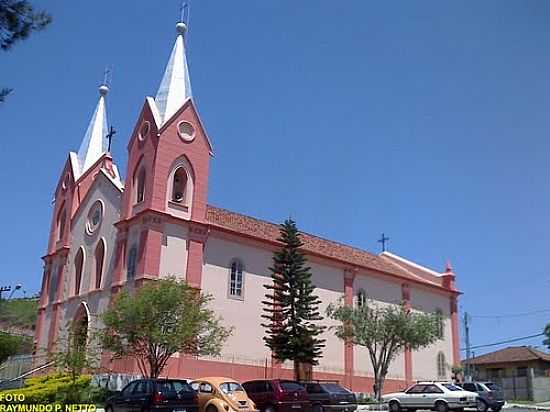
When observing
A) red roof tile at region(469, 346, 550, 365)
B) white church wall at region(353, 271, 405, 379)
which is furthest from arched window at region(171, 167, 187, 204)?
red roof tile at region(469, 346, 550, 365)

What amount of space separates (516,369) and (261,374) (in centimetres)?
2996

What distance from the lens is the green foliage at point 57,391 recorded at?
85.7 feet

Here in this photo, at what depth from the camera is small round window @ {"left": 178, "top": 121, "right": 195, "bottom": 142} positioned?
33.5 m

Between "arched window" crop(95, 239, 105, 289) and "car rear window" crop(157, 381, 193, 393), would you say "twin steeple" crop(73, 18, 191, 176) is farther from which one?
"car rear window" crop(157, 381, 193, 393)

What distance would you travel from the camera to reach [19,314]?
76.9m

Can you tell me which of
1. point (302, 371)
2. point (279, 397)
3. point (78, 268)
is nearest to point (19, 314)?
point (78, 268)

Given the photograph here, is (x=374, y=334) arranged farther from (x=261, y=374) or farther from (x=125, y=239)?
(x=125, y=239)

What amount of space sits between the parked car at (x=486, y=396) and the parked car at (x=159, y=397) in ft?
50.6

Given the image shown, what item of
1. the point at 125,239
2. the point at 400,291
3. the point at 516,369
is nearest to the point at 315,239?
the point at 400,291

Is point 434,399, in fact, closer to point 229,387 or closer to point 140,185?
point 229,387

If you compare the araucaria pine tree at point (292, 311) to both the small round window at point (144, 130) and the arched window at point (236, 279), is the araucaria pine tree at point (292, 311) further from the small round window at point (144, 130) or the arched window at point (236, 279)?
the small round window at point (144, 130)

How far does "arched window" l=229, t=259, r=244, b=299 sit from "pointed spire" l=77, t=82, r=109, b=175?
13192 mm

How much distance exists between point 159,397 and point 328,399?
28.1 ft

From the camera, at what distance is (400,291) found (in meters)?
45.0
